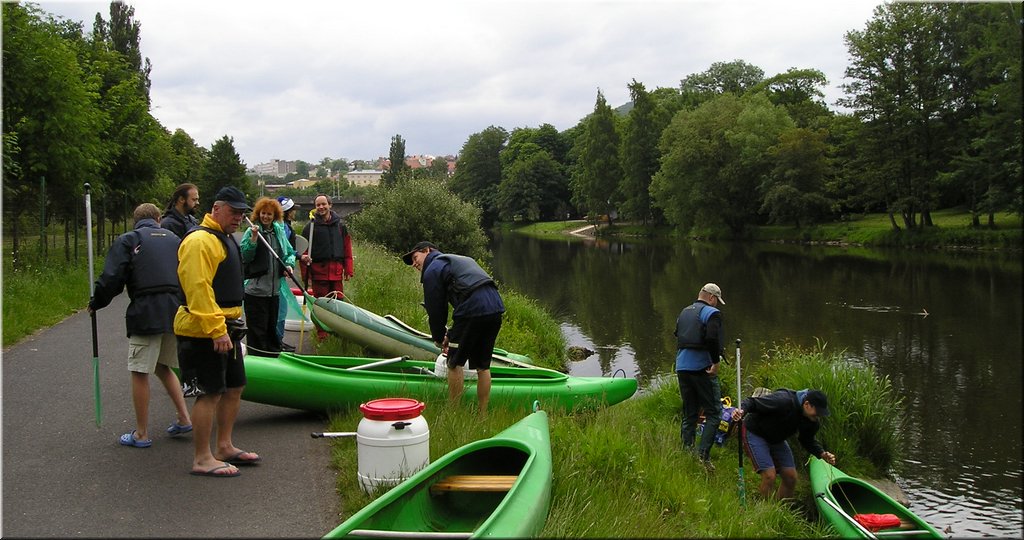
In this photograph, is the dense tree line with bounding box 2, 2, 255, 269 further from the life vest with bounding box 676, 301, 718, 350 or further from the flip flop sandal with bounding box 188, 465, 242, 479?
the life vest with bounding box 676, 301, 718, 350

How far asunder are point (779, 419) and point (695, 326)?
1203mm

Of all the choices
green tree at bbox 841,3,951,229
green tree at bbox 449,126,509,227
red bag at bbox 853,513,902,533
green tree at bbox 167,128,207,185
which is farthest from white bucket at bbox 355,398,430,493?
green tree at bbox 449,126,509,227

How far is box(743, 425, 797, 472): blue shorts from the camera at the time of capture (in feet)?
23.7

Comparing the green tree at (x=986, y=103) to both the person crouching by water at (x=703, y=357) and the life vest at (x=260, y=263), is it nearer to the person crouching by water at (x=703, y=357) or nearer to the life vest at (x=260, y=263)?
the person crouching by water at (x=703, y=357)

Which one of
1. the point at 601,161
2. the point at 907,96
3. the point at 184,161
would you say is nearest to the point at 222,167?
the point at 184,161

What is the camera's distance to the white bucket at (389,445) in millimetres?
4738

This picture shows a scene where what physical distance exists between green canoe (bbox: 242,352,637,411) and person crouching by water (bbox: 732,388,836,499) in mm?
1599

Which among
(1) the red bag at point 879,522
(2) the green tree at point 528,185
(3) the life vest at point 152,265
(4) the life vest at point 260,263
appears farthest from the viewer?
(2) the green tree at point 528,185

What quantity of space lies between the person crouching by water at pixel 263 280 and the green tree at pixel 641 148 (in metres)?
60.3

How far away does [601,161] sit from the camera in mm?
72000

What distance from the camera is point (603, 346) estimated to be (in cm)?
1720

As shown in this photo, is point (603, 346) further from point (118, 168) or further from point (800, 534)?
point (118, 168)

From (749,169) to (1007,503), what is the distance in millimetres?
44556

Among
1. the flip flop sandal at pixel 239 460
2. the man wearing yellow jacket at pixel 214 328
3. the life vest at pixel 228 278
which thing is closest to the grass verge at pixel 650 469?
the flip flop sandal at pixel 239 460
